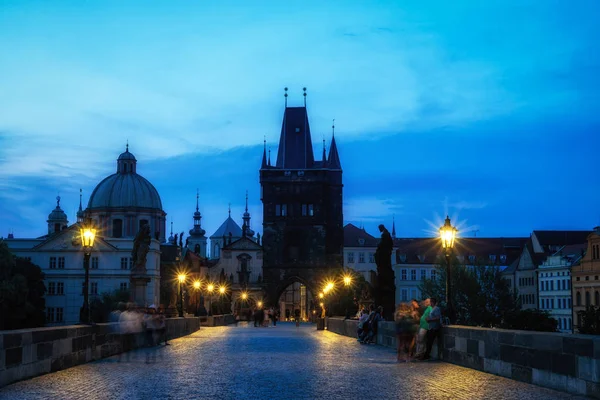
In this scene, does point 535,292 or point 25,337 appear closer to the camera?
point 25,337

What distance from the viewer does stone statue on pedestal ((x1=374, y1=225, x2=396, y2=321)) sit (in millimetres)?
32156

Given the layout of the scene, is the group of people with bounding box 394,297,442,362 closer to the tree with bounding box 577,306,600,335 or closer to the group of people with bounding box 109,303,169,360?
the group of people with bounding box 109,303,169,360

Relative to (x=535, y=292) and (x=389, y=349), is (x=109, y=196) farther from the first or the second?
(x=389, y=349)

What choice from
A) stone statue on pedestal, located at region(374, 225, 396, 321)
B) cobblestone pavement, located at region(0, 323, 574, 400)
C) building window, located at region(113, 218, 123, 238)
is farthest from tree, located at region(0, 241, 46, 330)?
cobblestone pavement, located at region(0, 323, 574, 400)

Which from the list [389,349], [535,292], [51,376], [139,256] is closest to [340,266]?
[535,292]

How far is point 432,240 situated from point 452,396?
5042 inches

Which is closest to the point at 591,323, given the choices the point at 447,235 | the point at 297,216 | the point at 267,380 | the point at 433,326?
the point at 447,235

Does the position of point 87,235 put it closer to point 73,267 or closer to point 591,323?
point 591,323

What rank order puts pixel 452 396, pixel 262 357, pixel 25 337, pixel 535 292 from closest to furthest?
pixel 452 396 < pixel 25 337 < pixel 262 357 < pixel 535 292

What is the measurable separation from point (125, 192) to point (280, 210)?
32516 millimetres

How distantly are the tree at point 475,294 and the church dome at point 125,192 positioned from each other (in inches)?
2078

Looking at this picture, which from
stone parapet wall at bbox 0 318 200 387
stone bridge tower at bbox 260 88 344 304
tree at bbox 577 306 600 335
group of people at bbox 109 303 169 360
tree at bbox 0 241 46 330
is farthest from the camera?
stone bridge tower at bbox 260 88 344 304

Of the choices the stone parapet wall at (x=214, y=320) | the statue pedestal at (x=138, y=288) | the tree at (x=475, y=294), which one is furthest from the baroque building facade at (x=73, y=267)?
the statue pedestal at (x=138, y=288)

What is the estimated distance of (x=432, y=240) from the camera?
140375 millimetres
